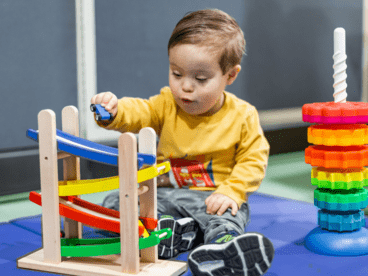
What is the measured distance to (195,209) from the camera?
1.02 m

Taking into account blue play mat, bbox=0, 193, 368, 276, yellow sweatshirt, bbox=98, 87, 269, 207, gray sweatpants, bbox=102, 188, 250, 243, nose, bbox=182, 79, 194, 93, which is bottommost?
blue play mat, bbox=0, 193, 368, 276

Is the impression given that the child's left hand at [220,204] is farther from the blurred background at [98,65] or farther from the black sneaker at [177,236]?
the blurred background at [98,65]

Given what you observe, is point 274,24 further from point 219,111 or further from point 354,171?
point 354,171

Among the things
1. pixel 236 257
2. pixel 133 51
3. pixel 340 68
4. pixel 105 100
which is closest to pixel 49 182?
pixel 105 100

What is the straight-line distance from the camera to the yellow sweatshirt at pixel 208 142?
106 cm

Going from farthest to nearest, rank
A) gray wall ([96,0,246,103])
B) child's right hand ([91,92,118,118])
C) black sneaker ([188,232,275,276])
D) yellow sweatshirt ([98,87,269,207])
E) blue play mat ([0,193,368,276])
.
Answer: gray wall ([96,0,246,103]), yellow sweatshirt ([98,87,269,207]), child's right hand ([91,92,118,118]), blue play mat ([0,193,368,276]), black sneaker ([188,232,275,276])

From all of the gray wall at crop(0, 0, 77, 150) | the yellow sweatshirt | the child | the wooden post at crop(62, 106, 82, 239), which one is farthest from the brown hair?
the gray wall at crop(0, 0, 77, 150)

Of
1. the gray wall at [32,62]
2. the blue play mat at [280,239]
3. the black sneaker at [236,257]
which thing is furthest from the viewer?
the gray wall at [32,62]

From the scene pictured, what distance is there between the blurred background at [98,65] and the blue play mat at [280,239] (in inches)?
8.8

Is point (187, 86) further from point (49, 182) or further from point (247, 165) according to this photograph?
point (49, 182)

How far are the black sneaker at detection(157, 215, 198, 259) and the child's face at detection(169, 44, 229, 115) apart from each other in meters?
0.25

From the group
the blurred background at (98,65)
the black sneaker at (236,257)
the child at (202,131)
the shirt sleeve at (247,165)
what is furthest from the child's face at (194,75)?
the blurred background at (98,65)

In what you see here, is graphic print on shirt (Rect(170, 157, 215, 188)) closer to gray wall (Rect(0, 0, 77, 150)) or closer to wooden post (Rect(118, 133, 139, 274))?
wooden post (Rect(118, 133, 139, 274))

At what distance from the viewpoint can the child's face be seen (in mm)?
981
